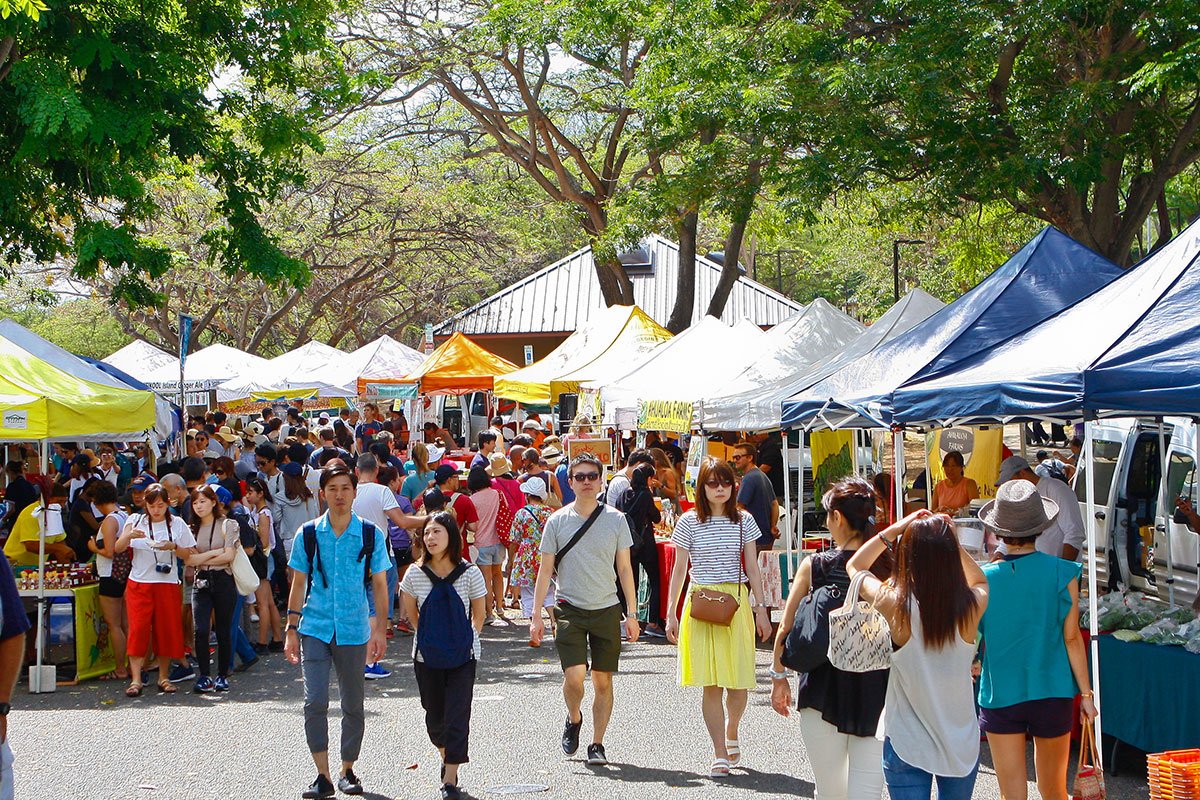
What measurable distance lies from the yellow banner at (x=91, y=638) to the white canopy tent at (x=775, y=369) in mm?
6903

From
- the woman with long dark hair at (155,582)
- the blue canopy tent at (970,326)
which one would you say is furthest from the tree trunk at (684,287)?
the woman with long dark hair at (155,582)

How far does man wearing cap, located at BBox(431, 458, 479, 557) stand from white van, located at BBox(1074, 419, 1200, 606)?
6337 mm

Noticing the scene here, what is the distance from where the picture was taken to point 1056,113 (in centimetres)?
1476

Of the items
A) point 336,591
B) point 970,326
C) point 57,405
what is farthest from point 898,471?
point 57,405

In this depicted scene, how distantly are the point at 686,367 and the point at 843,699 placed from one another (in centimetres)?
1259

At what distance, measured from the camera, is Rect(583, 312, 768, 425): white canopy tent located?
56.8ft

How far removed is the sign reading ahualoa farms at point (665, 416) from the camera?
15.9 m

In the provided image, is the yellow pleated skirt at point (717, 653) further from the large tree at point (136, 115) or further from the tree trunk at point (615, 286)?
the tree trunk at point (615, 286)

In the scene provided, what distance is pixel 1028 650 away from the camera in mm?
5668

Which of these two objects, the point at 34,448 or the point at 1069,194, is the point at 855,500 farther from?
the point at 34,448

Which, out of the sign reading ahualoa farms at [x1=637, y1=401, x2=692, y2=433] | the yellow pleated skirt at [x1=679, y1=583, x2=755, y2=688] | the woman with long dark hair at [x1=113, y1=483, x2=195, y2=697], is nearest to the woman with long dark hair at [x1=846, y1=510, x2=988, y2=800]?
the yellow pleated skirt at [x1=679, y1=583, x2=755, y2=688]

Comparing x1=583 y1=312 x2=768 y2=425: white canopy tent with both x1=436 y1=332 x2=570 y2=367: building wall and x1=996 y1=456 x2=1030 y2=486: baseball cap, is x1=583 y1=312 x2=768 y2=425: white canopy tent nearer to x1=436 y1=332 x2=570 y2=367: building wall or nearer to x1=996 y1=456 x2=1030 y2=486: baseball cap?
x1=996 y1=456 x2=1030 y2=486: baseball cap

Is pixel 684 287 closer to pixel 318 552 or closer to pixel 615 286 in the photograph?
pixel 615 286

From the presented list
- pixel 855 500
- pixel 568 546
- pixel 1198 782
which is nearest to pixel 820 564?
pixel 855 500
